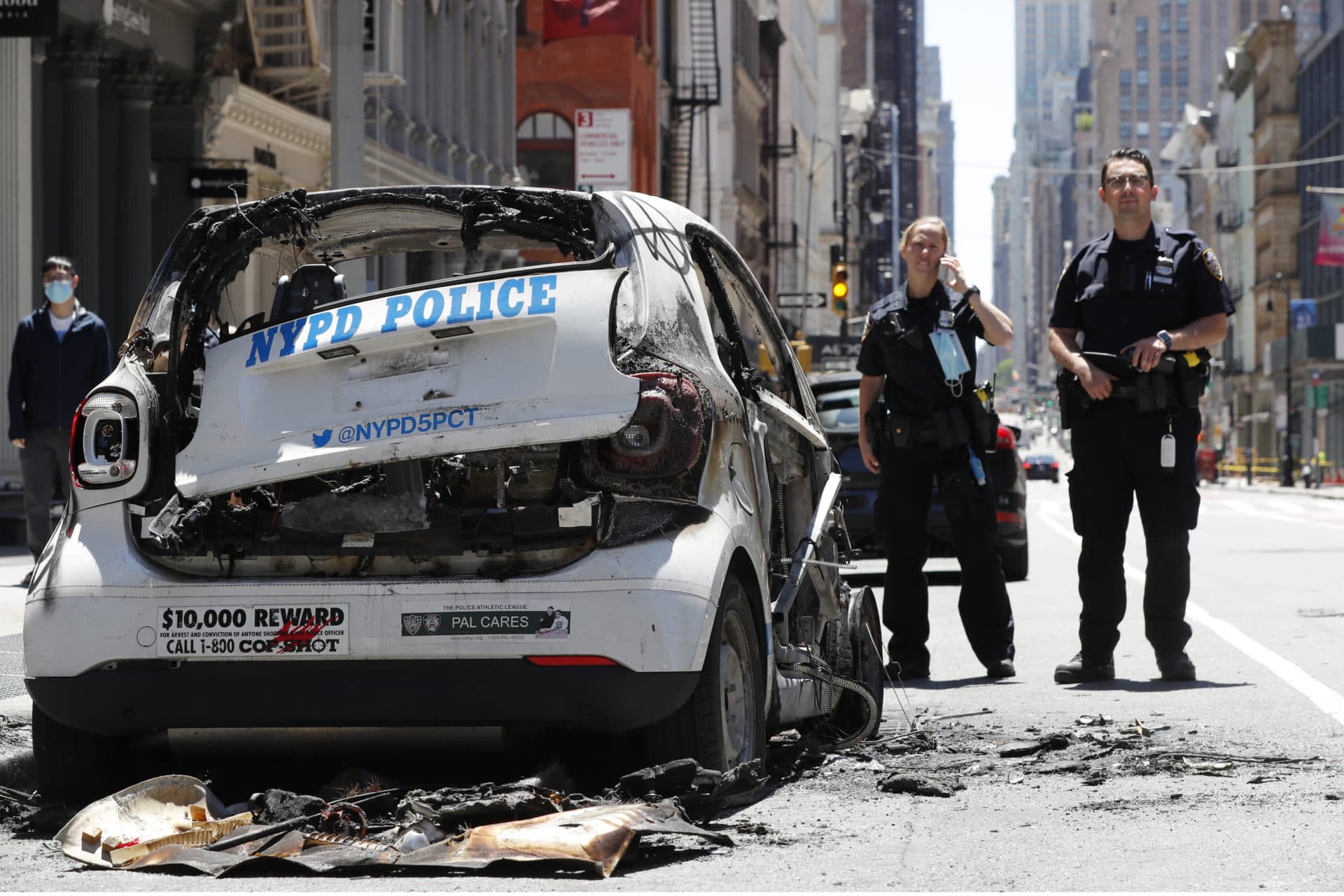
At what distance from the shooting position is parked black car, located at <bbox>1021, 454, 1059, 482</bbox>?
82875 mm

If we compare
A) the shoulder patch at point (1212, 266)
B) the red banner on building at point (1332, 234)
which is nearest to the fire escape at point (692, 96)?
the red banner on building at point (1332, 234)

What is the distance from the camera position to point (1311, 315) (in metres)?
83.6

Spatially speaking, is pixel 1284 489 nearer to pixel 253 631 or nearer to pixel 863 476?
pixel 863 476

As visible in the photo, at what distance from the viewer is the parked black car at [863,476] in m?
15.4

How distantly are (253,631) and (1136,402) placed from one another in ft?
14.7

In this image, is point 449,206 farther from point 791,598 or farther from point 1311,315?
point 1311,315

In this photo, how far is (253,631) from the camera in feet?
18.2

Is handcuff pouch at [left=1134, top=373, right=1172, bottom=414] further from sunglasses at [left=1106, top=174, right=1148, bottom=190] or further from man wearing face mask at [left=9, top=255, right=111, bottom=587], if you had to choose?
man wearing face mask at [left=9, top=255, right=111, bottom=587]

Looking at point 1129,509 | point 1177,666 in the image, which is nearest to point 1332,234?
point 1129,509

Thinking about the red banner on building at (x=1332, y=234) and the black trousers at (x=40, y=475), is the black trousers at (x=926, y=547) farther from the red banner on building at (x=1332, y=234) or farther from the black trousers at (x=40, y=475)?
the red banner on building at (x=1332, y=234)

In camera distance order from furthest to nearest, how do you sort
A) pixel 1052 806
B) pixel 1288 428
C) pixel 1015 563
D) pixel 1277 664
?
pixel 1288 428
pixel 1015 563
pixel 1277 664
pixel 1052 806

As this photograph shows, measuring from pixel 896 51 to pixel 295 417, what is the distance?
648 feet

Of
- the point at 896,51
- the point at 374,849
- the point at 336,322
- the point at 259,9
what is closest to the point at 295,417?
the point at 336,322

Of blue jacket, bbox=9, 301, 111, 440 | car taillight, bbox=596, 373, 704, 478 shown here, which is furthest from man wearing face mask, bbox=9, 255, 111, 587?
car taillight, bbox=596, 373, 704, 478
